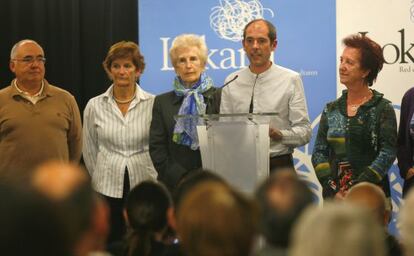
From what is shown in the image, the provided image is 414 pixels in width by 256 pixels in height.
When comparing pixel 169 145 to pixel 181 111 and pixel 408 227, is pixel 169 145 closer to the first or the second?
pixel 181 111

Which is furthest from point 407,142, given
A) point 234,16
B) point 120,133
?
point 234,16

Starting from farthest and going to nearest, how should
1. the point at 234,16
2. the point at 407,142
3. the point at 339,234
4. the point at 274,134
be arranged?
the point at 234,16
the point at 407,142
the point at 274,134
the point at 339,234

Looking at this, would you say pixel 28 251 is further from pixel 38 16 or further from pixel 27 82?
pixel 38 16

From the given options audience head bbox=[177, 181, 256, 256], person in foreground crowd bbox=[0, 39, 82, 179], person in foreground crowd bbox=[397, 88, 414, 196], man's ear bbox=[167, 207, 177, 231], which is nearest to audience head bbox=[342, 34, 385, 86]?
person in foreground crowd bbox=[397, 88, 414, 196]

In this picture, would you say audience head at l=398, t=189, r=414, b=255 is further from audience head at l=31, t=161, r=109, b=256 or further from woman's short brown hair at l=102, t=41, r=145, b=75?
woman's short brown hair at l=102, t=41, r=145, b=75

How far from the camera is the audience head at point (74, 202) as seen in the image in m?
1.69

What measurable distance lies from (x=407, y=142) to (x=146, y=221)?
2464mm

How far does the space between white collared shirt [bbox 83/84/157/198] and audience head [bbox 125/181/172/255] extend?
1828mm

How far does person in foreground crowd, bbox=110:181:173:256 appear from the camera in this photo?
2949mm

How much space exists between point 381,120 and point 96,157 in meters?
1.82

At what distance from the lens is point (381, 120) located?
4.74 metres

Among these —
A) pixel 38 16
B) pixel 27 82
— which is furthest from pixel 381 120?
pixel 38 16

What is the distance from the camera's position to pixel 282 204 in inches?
79.8

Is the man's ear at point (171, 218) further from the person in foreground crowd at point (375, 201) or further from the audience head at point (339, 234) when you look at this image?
the audience head at point (339, 234)
